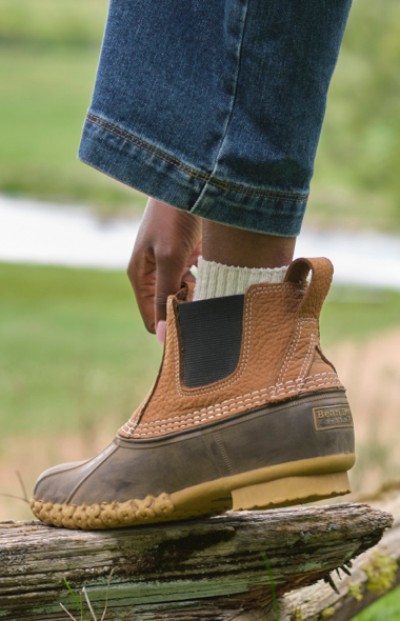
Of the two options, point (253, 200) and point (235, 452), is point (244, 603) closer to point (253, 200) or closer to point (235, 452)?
point (235, 452)

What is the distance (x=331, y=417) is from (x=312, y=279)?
0.48 ft

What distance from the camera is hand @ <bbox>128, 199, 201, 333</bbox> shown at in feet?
3.65

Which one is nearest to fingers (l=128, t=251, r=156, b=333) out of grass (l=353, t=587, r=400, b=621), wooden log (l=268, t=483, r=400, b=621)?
wooden log (l=268, t=483, r=400, b=621)

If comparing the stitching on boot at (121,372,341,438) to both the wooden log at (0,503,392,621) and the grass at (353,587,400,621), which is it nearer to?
the wooden log at (0,503,392,621)

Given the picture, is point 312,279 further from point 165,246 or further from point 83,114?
point 83,114

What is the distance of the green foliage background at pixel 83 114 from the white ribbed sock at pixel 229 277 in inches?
416

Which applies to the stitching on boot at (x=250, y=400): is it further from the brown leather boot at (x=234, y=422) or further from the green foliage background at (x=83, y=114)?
the green foliage background at (x=83, y=114)

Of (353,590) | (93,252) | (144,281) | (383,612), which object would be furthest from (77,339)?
(93,252)

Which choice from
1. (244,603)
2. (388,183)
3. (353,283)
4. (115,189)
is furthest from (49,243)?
(244,603)

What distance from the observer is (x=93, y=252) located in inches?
738

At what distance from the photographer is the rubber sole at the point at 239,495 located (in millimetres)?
956

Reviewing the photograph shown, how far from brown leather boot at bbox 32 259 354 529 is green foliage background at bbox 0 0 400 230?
10.6m

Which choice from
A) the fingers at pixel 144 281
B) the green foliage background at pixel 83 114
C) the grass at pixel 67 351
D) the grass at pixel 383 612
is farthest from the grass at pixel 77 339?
the fingers at pixel 144 281

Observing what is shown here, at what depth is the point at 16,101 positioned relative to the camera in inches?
1051
